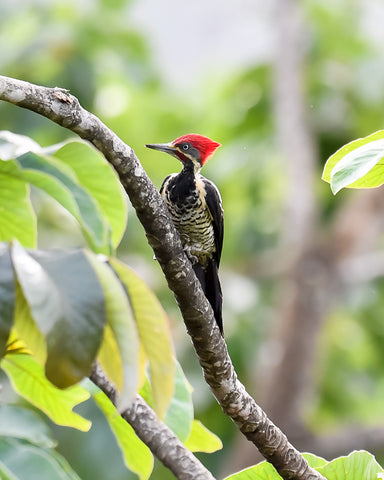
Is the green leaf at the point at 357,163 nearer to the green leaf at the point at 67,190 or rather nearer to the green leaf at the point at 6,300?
the green leaf at the point at 67,190

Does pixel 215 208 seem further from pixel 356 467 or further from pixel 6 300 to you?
pixel 6 300

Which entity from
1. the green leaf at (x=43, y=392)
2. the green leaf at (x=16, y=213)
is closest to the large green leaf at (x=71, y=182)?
the green leaf at (x=16, y=213)

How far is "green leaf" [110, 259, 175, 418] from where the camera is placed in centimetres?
116

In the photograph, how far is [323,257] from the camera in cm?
568

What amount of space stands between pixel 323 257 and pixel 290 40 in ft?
5.36

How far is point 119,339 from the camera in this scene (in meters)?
1.11

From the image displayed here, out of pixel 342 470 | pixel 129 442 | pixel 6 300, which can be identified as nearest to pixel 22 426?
pixel 129 442

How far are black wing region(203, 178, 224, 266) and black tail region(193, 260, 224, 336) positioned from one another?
6cm

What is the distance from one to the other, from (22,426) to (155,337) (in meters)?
0.95

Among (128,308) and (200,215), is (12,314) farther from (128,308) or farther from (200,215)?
(200,215)

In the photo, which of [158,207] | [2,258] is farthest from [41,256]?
[158,207]

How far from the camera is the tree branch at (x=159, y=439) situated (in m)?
1.56

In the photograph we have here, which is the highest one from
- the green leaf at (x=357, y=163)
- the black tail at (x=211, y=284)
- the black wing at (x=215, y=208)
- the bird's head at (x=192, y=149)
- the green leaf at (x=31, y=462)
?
the bird's head at (x=192, y=149)

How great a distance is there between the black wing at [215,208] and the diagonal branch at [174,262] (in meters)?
0.96
